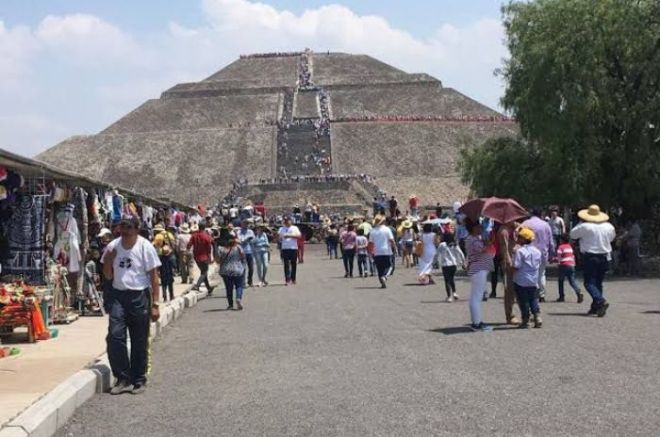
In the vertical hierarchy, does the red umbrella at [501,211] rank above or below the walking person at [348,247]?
above

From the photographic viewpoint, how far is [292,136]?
72.7 m

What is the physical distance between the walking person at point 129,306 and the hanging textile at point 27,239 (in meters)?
4.94

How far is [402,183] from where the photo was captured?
202 ft

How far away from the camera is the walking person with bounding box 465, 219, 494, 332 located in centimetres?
1221

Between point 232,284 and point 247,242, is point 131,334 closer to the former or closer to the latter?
point 232,284

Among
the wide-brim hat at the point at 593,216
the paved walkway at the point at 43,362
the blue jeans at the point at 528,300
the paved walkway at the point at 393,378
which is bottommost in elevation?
the paved walkway at the point at 393,378

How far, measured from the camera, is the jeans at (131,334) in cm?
870

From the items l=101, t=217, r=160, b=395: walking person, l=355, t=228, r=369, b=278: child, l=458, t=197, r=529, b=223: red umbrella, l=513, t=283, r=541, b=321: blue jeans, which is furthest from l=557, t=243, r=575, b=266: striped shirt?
l=101, t=217, r=160, b=395: walking person

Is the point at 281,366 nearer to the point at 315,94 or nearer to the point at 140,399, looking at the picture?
the point at 140,399

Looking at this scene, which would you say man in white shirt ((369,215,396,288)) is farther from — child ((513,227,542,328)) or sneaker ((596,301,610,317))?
child ((513,227,542,328))

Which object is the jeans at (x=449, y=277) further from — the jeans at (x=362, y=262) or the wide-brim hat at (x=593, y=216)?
the jeans at (x=362, y=262)

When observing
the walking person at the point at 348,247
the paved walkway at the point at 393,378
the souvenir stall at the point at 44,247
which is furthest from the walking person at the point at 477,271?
the walking person at the point at 348,247

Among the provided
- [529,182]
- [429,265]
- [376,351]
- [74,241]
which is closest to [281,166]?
[529,182]

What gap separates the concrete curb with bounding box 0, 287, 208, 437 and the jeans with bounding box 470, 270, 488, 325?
5090 millimetres
